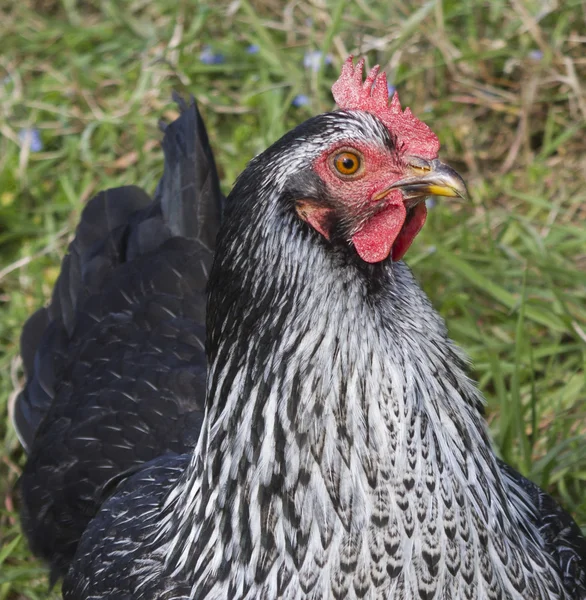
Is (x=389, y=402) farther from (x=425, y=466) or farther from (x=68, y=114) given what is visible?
(x=68, y=114)

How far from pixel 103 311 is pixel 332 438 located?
5.50ft

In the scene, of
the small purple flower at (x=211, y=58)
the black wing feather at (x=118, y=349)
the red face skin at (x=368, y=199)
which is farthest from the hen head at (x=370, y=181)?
the small purple flower at (x=211, y=58)

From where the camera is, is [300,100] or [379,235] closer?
[379,235]

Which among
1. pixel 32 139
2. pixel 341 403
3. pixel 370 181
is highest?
pixel 32 139

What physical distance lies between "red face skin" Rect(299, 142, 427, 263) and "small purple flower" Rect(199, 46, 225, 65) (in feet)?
11.1

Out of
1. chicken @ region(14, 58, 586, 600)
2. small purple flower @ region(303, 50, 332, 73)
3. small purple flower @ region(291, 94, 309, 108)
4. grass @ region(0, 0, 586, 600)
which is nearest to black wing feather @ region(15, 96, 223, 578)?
grass @ region(0, 0, 586, 600)

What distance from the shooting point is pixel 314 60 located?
4.85m

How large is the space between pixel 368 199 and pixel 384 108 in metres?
0.29

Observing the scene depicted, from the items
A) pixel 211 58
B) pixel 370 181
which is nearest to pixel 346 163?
pixel 370 181

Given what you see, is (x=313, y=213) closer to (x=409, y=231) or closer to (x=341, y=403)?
(x=409, y=231)

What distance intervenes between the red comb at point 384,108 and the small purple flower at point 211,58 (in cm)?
295

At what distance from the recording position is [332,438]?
6.86 feet

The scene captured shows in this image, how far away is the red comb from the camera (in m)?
2.14

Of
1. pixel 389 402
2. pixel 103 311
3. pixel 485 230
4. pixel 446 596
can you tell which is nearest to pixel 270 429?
pixel 389 402
